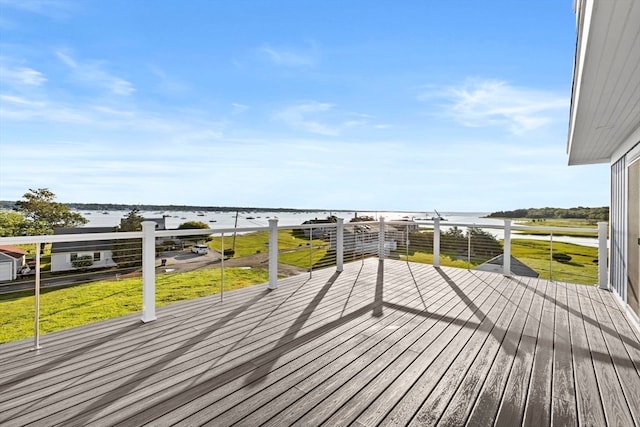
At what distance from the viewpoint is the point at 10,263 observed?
662cm

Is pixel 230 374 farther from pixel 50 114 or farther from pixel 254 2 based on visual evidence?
pixel 50 114

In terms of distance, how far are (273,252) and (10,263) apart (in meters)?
6.62

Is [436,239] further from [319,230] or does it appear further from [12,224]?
[12,224]

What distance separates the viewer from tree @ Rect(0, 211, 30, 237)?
49.8ft

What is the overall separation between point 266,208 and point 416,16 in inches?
424

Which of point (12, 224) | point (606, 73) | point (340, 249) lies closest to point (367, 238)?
point (340, 249)

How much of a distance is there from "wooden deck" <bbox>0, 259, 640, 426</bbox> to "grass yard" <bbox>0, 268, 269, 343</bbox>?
474 centimetres

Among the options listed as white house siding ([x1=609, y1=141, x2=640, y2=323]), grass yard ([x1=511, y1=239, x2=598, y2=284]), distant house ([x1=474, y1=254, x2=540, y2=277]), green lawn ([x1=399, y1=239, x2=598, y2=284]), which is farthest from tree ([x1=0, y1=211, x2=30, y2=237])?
grass yard ([x1=511, y1=239, x2=598, y2=284])

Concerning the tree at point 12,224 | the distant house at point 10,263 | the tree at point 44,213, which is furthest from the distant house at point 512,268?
the tree at point 12,224

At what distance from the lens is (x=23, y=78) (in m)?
10.2

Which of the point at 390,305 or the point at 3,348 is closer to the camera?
the point at 3,348

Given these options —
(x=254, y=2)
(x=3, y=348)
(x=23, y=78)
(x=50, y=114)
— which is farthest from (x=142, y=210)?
(x=3, y=348)

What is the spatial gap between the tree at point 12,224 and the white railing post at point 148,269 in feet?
60.4

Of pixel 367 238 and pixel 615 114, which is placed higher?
pixel 615 114
